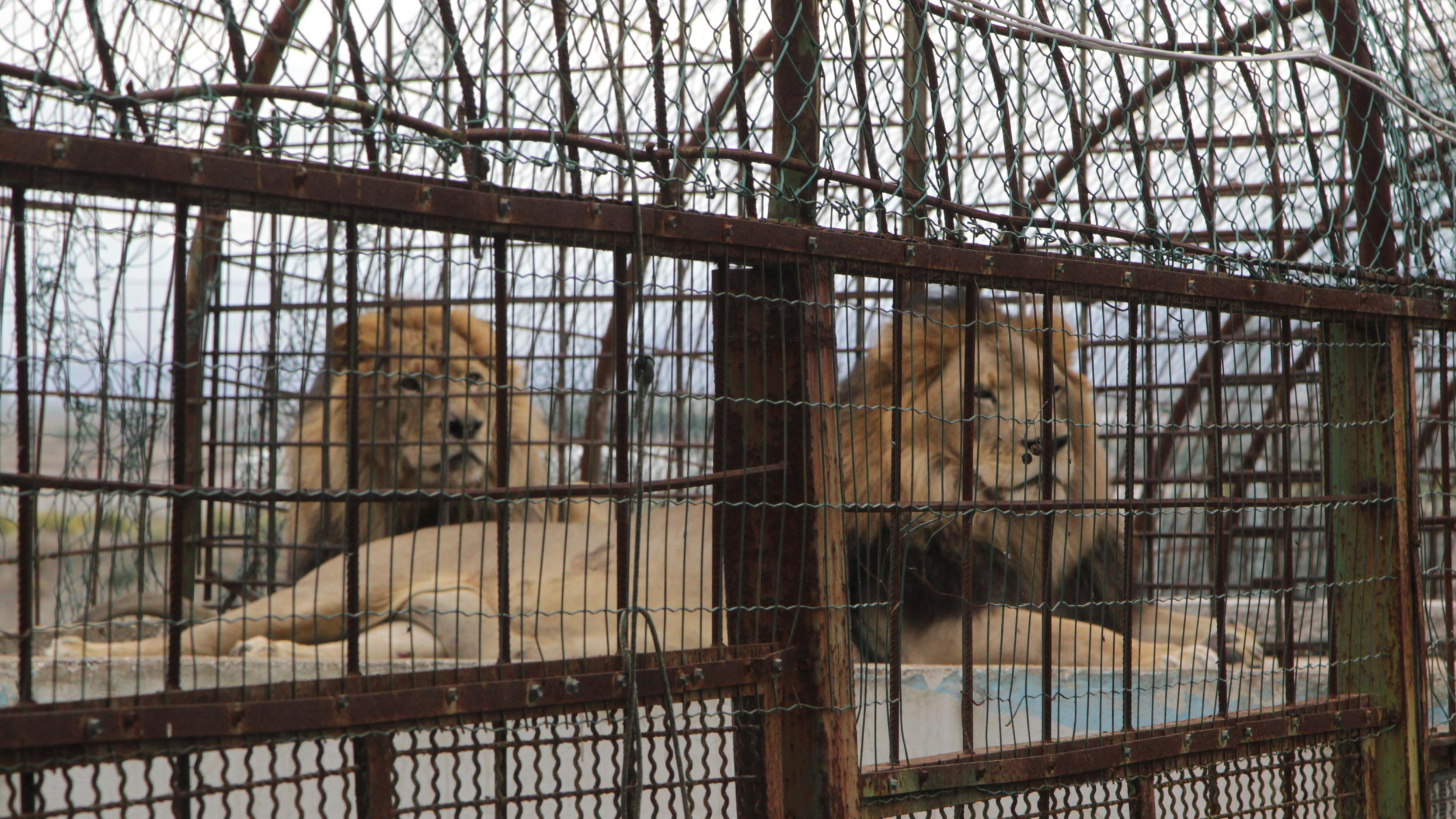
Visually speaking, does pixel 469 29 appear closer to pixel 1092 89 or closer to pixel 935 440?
pixel 1092 89

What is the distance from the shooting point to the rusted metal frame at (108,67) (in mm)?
2137

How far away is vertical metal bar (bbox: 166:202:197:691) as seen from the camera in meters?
2.18

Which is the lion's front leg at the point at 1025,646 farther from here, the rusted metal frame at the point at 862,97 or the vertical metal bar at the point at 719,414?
the rusted metal frame at the point at 862,97

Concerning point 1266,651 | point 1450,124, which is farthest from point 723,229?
point 1266,651

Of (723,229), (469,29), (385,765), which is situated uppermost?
(469,29)

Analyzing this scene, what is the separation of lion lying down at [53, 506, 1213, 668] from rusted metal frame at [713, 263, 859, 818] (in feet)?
2.84

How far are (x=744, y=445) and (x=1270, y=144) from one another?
6.58ft

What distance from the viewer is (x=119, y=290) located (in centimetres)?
212

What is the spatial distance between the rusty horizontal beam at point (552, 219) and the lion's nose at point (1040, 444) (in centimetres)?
61

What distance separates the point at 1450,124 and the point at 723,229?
8.79 ft

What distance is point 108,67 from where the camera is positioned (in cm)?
226

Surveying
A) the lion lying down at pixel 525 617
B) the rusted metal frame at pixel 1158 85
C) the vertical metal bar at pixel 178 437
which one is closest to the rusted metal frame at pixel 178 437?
the vertical metal bar at pixel 178 437

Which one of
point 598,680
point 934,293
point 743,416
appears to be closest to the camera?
point 598,680

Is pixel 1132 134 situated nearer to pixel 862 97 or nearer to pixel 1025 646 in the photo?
pixel 862 97
